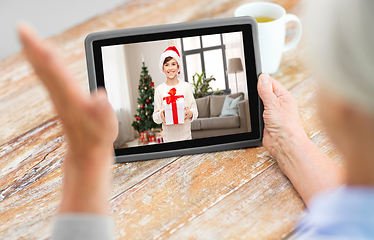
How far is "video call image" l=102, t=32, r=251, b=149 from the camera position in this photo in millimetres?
697

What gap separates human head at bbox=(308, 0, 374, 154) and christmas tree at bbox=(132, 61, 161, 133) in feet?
1.40

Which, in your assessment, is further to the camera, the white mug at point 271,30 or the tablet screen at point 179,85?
the white mug at point 271,30

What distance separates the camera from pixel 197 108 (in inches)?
28.3

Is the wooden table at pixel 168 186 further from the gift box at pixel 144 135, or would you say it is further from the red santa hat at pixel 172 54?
the red santa hat at pixel 172 54

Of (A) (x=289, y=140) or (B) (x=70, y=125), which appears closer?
(B) (x=70, y=125)

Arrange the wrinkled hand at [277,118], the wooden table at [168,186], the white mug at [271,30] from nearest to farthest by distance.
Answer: the wooden table at [168,186] → the wrinkled hand at [277,118] → the white mug at [271,30]

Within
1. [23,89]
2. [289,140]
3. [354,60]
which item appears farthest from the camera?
[23,89]

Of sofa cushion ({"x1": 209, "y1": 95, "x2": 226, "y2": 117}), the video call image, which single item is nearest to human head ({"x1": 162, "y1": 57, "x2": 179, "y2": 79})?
the video call image

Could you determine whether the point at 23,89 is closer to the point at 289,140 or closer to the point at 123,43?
the point at 123,43

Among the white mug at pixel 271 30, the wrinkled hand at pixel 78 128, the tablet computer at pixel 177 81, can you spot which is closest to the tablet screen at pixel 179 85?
the tablet computer at pixel 177 81

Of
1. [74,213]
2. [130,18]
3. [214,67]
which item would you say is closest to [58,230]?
[74,213]

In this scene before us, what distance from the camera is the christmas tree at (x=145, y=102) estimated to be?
0.69 metres

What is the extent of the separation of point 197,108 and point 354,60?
45 cm

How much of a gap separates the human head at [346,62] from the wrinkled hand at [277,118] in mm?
362
